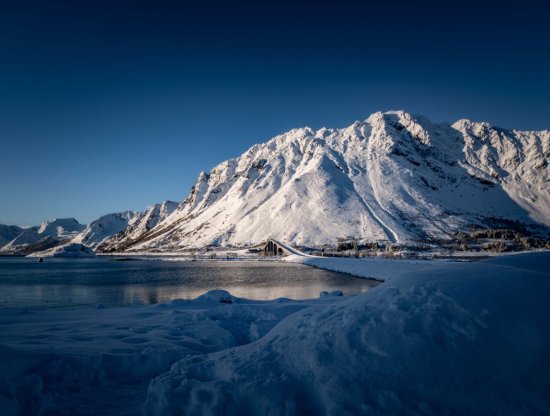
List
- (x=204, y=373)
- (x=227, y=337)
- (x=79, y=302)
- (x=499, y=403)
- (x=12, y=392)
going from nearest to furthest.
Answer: (x=499, y=403)
(x=12, y=392)
(x=204, y=373)
(x=227, y=337)
(x=79, y=302)

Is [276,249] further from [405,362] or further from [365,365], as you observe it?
[405,362]

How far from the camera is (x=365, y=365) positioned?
18.8ft

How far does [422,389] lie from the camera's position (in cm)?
516

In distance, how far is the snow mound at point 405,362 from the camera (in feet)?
16.6

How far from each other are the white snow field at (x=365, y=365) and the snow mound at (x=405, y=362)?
0.06 feet

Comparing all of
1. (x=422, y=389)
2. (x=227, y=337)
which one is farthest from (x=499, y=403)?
(x=227, y=337)

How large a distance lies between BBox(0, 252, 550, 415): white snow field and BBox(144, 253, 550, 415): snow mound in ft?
0.06

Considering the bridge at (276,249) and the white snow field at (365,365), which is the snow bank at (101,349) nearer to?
the white snow field at (365,365)

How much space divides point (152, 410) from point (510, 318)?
20.7 ft

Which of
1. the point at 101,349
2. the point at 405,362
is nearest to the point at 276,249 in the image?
the point at 101,349

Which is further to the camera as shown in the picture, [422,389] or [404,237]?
[404,237]

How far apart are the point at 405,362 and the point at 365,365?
632mm

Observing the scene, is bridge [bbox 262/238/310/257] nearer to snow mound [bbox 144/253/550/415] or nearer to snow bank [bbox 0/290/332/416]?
snow bank [bbox 0/290/332/416]

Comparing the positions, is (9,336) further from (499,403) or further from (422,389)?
(499,403)
